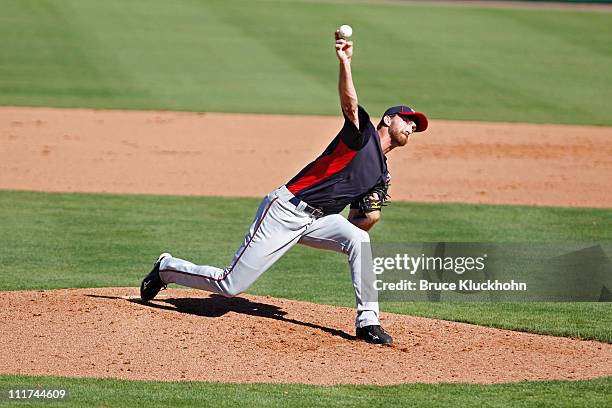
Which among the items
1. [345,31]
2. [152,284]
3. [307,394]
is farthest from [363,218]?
[152,284]

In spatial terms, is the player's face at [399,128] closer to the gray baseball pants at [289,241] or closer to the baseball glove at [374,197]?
the baseball glove at [374,197]

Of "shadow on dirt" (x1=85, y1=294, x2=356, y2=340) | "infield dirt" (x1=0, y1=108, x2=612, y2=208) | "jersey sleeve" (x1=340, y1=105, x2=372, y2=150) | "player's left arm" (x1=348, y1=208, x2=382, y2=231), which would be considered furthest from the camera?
"infield dirt" (x1=0, y1=108, x2=612, y2=208)

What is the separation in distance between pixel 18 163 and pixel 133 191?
7.04ft

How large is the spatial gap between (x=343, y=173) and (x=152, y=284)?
1660 mm

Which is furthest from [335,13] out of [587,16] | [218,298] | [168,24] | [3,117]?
[218,298]

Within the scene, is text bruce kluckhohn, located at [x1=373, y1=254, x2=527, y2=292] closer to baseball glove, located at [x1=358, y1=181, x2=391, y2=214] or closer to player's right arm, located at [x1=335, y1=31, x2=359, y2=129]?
baseball glove, located at [x1=358, y1=181, x2=391, y2=214]

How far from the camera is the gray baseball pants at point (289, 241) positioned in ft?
23.3

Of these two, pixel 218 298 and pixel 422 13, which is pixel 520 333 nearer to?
pixel 218 298

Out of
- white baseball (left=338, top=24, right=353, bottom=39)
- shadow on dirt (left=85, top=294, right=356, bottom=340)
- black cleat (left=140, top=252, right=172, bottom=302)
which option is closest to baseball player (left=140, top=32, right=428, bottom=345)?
shadow on dirt (left=85, top=294, right=356, bottom=340)

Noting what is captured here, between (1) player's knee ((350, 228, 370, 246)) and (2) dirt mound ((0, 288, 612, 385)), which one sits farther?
(1) player's knee ((350, 228, 370, 246))

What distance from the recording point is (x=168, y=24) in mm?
24625

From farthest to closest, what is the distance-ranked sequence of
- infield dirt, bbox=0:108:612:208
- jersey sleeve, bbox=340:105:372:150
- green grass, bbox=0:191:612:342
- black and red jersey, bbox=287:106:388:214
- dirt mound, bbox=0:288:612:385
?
1. infield dirt, bbox=0:108:612:208
2. green grass, bbox=0:191:612:342
3. black and red jersey, bbox=287:106:388:214
4. jersey sleeve, bbox=340:105:372:150
5. dirt mound, bbox=0:288:612:385

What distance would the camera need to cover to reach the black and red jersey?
6.94 m

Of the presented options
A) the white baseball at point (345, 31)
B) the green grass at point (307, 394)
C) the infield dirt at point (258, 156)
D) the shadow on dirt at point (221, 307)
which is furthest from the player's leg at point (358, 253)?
the infield dirt at point (258, 156)
